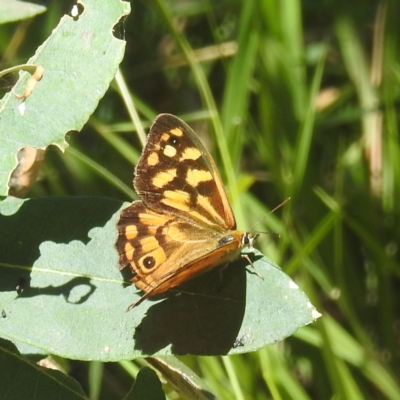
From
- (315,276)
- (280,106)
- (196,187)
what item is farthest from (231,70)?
(196,187)

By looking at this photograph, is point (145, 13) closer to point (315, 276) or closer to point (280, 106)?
point (280, 106)

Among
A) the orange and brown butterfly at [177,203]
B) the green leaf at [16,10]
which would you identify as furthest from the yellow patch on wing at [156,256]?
the green leaf at [16,10]

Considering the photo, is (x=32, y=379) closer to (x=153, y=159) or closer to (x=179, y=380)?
(x=179, y=380)

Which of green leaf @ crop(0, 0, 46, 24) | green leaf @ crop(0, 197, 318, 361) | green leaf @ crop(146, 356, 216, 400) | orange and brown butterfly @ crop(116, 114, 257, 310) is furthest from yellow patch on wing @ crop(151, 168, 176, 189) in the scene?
green leaf @ crop(0, 0, 46, 24)

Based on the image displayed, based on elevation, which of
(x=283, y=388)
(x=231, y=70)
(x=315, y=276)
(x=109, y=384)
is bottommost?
(x=109, y=384)

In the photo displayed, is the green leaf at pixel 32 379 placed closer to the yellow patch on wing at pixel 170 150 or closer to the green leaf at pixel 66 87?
the green leaf at pixel 66 87

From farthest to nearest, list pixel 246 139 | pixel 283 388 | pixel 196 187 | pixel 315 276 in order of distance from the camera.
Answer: pixel 246 139, pixel 315 276, pixel 283 388, pixel 196 187

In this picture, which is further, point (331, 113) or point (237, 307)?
point (331, 113)
